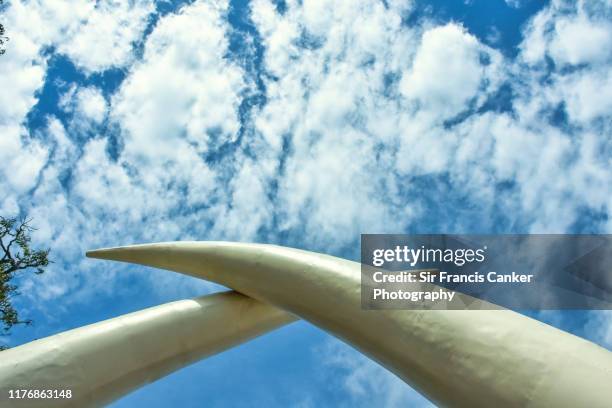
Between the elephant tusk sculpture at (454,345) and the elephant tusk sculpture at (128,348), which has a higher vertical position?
the elephant tusk sculpture at (454,345)

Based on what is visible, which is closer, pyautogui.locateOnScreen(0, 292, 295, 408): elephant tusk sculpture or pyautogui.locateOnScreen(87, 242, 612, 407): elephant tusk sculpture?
pyautogui.locateOnScreen(87, 242, 612, 407): elephant tusk sculpture

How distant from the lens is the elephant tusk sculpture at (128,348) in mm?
5699

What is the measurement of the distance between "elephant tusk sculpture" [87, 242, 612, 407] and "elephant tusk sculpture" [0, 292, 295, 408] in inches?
49.8

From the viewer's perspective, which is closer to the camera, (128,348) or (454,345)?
(454,345)

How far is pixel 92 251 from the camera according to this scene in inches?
390

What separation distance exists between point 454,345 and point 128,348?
4175 millimetres

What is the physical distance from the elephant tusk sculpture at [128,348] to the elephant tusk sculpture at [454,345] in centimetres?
126

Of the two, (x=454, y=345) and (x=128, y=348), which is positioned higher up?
(x=454, y=345)

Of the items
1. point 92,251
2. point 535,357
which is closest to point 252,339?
point 92,251

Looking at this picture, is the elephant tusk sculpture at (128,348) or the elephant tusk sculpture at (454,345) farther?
the elephant tusk sculpture at (128,348)

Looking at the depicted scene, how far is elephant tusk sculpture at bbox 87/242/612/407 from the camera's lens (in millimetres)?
3895

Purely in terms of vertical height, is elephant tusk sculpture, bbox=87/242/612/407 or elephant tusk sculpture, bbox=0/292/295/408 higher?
elephant tusk sculpture, bbox=87/242/612/407

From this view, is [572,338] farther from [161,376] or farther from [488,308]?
[161,376]

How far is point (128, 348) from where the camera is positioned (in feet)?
21.4
